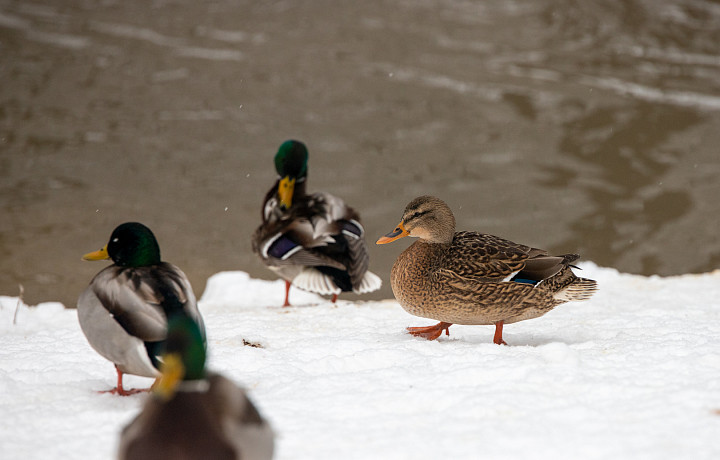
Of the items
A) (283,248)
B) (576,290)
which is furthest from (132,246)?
(576,290)

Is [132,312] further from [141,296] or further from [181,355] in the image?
[181,355]

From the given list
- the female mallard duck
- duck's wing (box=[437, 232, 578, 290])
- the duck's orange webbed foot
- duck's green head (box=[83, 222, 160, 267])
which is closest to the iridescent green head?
the female mallard duck

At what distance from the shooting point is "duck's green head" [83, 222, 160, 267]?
3746 mm

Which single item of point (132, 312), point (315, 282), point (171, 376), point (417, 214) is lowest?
point (171, 376)

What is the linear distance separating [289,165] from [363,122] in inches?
240

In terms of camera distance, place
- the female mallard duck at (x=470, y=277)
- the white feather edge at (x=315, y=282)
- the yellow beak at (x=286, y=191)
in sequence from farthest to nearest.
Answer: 1. the yellow beak at (x=286, y=191)
2. the white feather edge at (x=315, y=282)
3. the female mallard duck at (x=470, y=277)

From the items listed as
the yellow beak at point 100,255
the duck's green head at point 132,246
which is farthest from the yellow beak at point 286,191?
the duck's green head at point 132,246

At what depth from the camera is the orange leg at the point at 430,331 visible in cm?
444

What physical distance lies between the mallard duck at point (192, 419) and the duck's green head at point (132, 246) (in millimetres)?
1305

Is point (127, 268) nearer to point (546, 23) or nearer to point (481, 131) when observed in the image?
point (481, 131)

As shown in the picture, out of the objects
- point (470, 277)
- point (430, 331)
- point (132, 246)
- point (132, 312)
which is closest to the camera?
point (132, 312)

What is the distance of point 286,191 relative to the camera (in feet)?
20.7

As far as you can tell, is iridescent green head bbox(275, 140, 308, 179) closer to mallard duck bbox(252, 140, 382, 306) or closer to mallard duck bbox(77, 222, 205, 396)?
mallard duck bbox(252, 140, 382, 306)

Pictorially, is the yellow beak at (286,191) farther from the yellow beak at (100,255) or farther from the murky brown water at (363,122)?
the yellow beak at (100,255)
